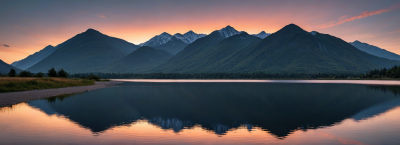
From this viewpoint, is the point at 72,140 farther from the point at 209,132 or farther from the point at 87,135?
the point at 209,132

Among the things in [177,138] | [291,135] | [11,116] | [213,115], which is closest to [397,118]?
[291,135]

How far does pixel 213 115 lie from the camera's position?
33062mm

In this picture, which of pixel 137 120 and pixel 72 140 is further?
pixel 137 120

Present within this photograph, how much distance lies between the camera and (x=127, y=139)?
20.6 m

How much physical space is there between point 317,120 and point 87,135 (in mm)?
23319

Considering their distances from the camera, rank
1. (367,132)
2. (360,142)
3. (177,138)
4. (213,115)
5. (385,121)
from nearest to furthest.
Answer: (360,142)
(177,138)
(367,132)
(385,121)
(213,115)

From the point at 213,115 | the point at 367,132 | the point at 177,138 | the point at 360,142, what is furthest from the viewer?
the point at 213,115

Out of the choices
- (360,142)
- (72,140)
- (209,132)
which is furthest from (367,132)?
(72,140)

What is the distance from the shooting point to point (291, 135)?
72.8 feet

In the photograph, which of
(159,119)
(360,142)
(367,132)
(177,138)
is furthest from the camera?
(159,119)

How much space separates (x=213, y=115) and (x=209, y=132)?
954cm

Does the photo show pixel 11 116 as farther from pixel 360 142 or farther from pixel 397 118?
pixel 397 118

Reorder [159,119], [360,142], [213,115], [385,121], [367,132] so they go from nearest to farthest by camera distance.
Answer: [360,142] < [367,132] < [385,121] < [159,119] < [213,115]

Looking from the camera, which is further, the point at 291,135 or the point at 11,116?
the point at 11,116
